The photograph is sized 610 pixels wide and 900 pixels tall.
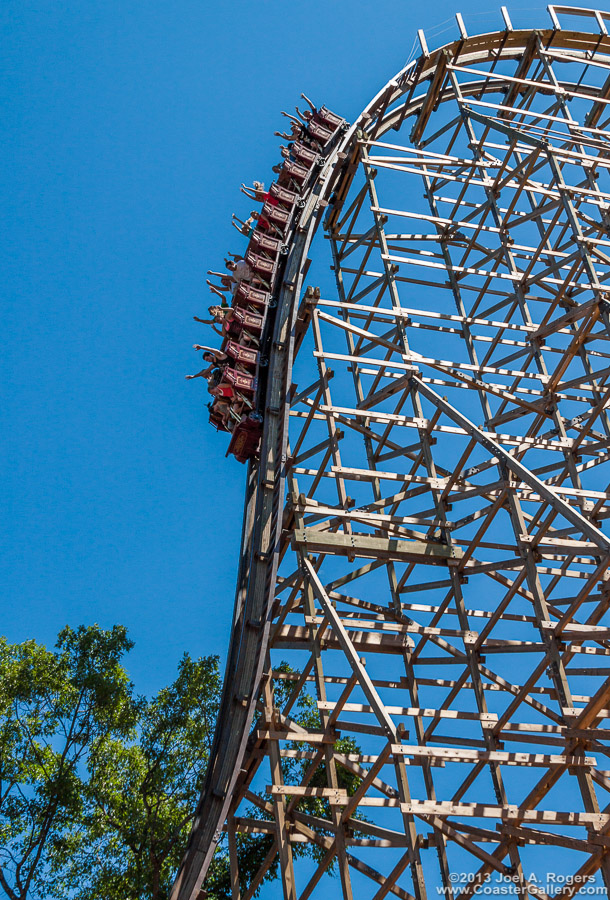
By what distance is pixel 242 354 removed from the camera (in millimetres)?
12570

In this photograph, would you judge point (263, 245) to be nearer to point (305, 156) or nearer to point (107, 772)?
point (305, 156)

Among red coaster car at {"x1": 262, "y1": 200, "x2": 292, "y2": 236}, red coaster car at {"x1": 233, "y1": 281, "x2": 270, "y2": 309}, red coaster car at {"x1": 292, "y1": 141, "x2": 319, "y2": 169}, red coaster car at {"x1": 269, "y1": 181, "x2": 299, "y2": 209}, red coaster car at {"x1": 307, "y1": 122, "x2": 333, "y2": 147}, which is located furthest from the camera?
red coaster car at {"x1": 307, "y1": 122, "x2": 333, "y2": 147}

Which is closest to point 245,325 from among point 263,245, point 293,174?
point 263,245

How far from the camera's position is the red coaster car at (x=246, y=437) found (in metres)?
11.9

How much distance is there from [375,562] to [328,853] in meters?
3.09

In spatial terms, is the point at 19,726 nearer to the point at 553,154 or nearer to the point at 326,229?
the point at 326,229

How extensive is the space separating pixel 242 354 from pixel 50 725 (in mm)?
6387

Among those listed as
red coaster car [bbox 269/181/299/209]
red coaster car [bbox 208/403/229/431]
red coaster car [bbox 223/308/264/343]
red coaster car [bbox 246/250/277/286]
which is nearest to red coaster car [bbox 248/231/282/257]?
red coaster car [bbox 246/250/277/286]

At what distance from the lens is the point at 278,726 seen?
9617 millimetres

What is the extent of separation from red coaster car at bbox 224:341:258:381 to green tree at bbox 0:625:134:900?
551 cm

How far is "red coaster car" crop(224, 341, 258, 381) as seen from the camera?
12.5 m

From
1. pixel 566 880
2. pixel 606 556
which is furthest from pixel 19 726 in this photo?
pixel 606 556

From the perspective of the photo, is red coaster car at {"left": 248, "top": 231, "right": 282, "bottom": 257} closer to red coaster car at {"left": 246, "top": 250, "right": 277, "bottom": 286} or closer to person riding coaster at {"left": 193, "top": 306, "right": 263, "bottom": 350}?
red coaster car at {"left": 246, "top": 250, "right": 277, "bottom": 286}

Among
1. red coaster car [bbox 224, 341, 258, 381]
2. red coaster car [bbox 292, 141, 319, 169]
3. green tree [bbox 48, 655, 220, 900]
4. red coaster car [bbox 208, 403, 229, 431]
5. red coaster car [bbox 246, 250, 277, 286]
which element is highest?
red coaster car [bbox 292, 141, 319, 169]
